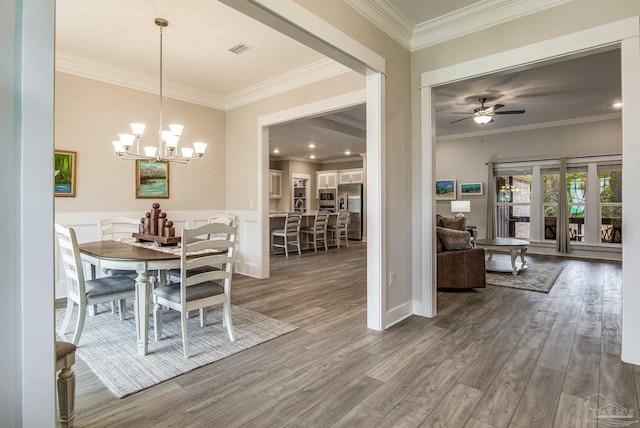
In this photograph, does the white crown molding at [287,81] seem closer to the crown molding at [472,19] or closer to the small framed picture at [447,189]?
the crown molding at [472,19]

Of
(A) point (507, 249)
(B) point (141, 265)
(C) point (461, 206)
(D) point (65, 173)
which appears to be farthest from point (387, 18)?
(C) point (461, 206)

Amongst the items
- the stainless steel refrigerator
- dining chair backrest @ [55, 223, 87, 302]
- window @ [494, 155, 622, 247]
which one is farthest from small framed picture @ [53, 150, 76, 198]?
window @ [494, 155, 622, 247]

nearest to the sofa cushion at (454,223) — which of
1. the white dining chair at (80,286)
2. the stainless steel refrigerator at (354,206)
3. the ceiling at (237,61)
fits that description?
the ceiling at (237,61)

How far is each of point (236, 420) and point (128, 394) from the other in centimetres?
73

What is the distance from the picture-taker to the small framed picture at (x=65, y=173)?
3889 millimetres

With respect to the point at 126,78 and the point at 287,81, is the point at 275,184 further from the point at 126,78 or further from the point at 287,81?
the point at 126,78

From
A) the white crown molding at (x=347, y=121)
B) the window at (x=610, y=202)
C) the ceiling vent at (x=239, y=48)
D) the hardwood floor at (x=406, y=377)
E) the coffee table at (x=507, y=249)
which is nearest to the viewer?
the hardwood floor at (x=406, y=377)

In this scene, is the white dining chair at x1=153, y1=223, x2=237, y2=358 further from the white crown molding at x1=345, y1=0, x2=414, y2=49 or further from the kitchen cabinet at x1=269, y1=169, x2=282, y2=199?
the kitchen cabinet at x1=269, y1=169, x2=282, y2=199

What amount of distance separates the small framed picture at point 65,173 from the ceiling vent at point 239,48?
2312 millimetres

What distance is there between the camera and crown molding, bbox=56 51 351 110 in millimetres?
4016

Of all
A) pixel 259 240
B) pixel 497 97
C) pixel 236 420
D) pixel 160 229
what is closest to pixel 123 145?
pixel 160 229

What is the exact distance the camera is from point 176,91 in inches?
192

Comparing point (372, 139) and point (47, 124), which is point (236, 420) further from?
point (372, 139)

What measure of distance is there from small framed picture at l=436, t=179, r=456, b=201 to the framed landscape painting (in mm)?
6691
